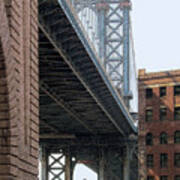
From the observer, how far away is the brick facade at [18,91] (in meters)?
15.6

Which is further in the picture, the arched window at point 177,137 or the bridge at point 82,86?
the arched window at point 177,137

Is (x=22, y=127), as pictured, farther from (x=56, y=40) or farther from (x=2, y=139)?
(x=56, y=40)

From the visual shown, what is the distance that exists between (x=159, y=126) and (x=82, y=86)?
34.9m

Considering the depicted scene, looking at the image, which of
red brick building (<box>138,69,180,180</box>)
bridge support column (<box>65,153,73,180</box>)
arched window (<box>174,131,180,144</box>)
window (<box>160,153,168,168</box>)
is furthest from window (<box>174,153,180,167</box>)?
bridge support column (<box>65,153,73,180</box>)

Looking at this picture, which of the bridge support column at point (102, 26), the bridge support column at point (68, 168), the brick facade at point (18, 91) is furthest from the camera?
the bridge support column at point (102, 26)

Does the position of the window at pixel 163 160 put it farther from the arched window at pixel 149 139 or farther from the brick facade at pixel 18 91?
the brick facade at pixel 18 91

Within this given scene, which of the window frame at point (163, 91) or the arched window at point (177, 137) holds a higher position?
the window frame at point (163, 91)

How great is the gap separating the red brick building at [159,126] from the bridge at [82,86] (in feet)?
10.2

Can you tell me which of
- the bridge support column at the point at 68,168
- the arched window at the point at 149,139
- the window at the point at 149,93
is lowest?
the bridge support column at the point at 68,168

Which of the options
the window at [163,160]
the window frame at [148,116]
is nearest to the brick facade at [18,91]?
the window at [163,160]

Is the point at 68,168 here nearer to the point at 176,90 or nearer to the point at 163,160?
the point at 163,160

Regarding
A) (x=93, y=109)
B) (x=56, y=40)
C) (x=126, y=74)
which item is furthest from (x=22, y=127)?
(x=126, y=74)

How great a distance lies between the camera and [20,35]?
1723 cm

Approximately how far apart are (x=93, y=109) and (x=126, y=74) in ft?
68.6
